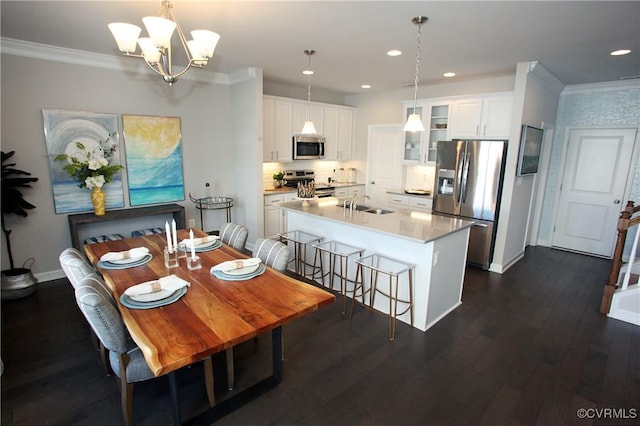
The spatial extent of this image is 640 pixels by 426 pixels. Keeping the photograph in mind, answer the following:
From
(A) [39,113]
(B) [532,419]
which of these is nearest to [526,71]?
(B) [532,419]

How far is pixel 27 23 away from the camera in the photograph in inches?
116

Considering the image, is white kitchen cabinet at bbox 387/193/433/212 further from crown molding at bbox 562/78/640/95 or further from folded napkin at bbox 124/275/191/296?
folded napkin at bbox 124/275/191/296

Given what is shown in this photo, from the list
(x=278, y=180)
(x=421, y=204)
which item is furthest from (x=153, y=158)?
(x=421, y=204)

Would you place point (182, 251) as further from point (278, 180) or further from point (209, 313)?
point (278, 180)

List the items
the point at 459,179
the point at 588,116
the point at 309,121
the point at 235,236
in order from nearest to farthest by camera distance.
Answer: the point at 235,236
the point at 309,121
the point at 459,179
the point at 588,116

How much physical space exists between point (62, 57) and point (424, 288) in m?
4.73

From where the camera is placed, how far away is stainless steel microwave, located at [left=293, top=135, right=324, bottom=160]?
5.82 m

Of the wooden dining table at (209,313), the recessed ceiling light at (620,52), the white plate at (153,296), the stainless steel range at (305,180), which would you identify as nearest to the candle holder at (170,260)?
the wooden dining table at (209,313)

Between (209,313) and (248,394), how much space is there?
782mm

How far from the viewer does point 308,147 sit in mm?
6008

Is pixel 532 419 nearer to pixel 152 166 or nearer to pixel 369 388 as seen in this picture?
pixel 369 388

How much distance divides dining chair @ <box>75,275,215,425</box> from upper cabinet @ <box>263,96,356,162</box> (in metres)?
3.91

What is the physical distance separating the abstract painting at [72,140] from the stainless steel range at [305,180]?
2760mm

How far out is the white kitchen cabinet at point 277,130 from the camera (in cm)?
532
